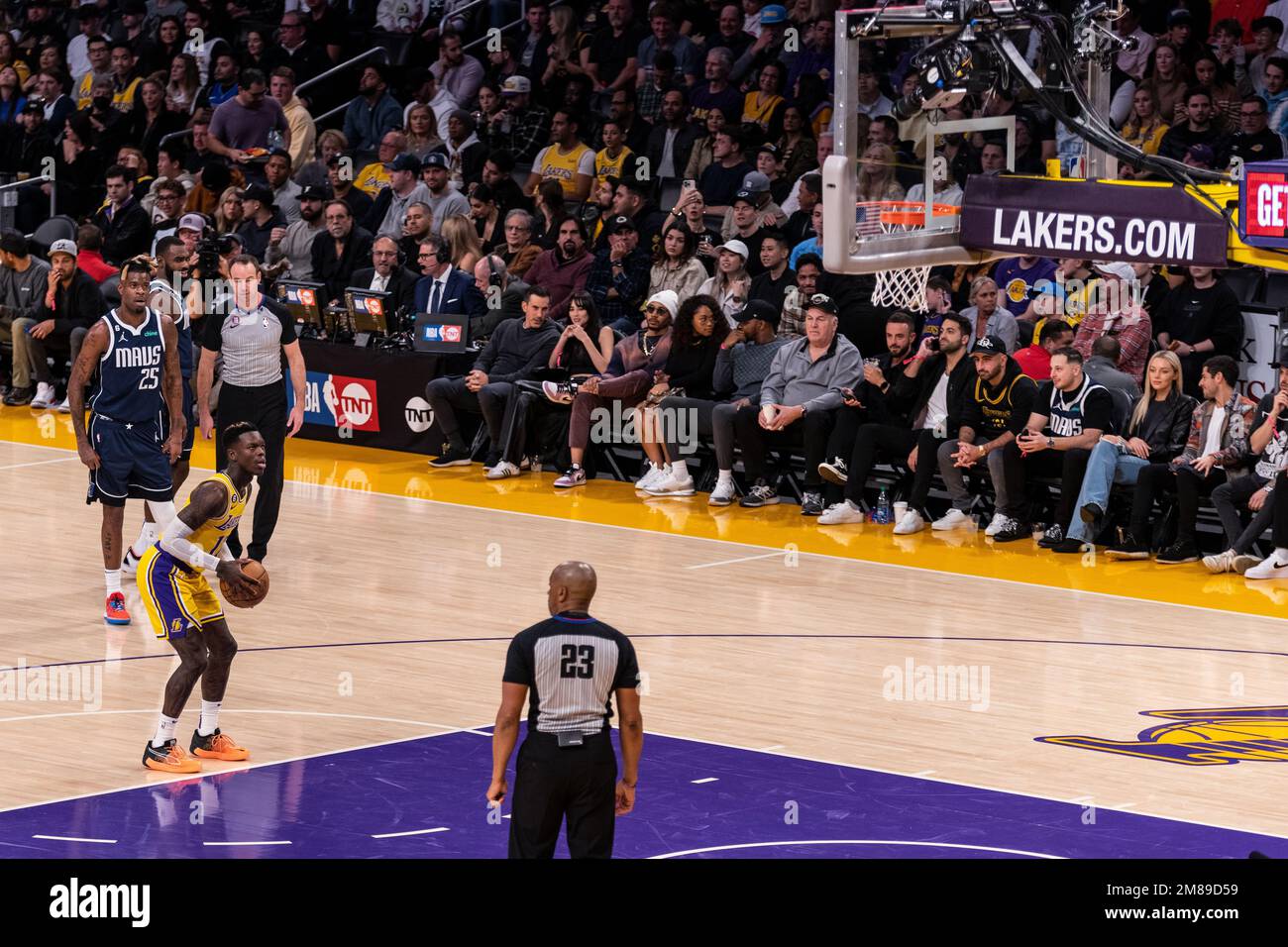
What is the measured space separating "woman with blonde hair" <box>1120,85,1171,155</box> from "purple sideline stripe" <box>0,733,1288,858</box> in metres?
8.71

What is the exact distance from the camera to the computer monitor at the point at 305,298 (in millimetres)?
18234

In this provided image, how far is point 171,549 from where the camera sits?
9.42 metres

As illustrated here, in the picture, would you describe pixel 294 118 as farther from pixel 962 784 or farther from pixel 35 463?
pixel 962 784

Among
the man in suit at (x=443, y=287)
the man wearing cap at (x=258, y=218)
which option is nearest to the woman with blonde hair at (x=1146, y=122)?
the man in suit at (x=443, y=287)

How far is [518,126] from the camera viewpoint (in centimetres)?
2127

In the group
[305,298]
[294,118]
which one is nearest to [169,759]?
[305,298]

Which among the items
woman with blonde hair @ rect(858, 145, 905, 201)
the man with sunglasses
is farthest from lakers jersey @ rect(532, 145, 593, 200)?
woman with blonde hair @ rect(858, 145, 905, 201)

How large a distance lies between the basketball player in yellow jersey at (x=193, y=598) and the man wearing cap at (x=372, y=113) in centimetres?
1341

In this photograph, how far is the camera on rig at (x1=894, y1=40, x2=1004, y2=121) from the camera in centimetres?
1059

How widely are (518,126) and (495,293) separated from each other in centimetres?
374

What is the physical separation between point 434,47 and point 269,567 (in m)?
11.2

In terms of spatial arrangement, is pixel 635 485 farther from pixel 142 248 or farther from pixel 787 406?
pixel 142 248
